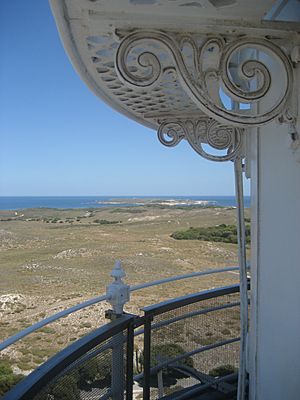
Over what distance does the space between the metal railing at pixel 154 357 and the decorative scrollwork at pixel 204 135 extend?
84 centimetres

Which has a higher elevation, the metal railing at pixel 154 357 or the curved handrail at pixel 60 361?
the curved handrail at pixel 60 361

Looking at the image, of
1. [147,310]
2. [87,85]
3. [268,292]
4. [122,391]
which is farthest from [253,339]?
[87,85]

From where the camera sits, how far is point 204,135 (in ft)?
7.27

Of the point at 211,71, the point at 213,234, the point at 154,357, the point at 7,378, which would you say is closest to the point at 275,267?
the point at 211,71

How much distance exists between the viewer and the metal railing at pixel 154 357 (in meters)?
1.34

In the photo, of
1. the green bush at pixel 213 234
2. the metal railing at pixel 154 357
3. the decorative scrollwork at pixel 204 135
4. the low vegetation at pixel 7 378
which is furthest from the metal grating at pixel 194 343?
the green bush at pixel 213 234

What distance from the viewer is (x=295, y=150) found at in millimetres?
1191

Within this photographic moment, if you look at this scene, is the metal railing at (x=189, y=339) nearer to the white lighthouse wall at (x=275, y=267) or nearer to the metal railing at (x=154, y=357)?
the metal railing at (x=154, y=357)

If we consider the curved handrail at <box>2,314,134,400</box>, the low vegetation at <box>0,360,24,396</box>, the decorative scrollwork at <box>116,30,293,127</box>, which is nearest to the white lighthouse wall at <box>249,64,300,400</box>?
the decorative scrollwork at <box>116,30,293,127</box>

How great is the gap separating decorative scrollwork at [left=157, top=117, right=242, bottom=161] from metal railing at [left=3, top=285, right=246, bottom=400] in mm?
843

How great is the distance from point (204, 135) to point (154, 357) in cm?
132

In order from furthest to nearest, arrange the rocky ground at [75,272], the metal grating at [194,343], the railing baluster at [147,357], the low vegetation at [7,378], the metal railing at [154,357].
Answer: the rocky ground at [75,272], the low vegetation at [7,378], the metal grating at [194,343], the railing baluster at [147,357], the metal railing at [154,357]

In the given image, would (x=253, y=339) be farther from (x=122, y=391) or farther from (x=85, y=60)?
(x=85, y=60)

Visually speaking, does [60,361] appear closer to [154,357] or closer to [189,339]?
[154,357]
